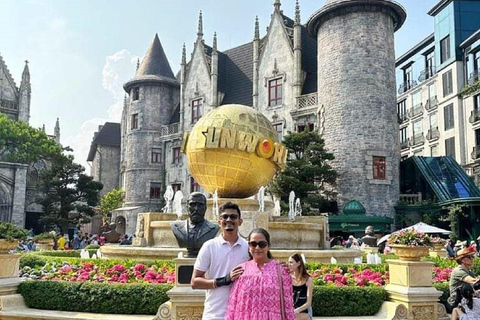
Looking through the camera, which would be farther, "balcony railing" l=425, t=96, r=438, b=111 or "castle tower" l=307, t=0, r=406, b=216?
"balcony railing" l=425, t=96, r=438, b=111

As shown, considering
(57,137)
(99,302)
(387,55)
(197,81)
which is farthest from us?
(57,137)

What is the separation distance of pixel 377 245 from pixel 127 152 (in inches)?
1254

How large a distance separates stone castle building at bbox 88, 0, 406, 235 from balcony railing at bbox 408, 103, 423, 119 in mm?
14702

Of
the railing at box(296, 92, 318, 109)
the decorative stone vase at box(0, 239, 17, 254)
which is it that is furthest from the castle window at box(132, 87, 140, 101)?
the decorative stone vase at box(0, 239, 17, 254)

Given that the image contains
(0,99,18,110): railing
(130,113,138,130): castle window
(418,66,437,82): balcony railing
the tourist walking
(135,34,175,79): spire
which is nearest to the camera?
the tourist walking

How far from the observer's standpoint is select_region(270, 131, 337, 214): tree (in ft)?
104

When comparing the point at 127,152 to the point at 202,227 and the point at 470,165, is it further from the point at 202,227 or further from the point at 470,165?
the point at 202,227

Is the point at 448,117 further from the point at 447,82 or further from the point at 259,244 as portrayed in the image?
the point at 259,244

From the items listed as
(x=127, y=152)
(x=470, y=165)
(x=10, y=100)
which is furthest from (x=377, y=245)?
(x=10, y=100)

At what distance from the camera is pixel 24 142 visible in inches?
1686

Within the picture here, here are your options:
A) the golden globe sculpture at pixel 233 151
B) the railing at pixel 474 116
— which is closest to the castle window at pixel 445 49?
the railing at pixel 474 116

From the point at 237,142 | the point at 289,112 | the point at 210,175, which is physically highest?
the point at 289,112

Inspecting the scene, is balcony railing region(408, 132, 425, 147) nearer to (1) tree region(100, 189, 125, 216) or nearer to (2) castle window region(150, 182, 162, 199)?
(2) castle window region(150, 182, 162, 199)

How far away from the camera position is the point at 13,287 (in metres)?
9.09
